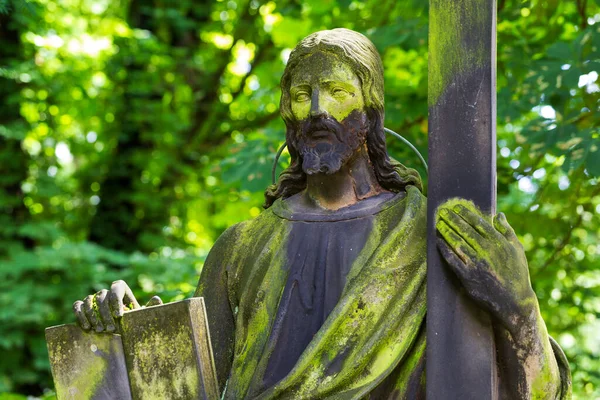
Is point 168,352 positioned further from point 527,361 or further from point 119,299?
point 527,361

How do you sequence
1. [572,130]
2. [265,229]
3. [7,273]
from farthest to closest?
[7,273] < [572,130] < [265,229]

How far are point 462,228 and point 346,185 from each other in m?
0.72

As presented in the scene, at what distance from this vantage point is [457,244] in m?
3.89

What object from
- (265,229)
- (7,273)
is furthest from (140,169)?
(265,229)

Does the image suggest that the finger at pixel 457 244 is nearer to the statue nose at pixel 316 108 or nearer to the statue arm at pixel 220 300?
the statue nose at pixel 316 108

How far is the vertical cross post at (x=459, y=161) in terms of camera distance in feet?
12.9

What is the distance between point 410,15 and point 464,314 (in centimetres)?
592

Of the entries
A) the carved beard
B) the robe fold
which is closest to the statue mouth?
the carved beard

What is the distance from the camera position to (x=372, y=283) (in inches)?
162

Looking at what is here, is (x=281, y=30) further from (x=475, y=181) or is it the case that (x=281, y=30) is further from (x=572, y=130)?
(x=475, y=181)

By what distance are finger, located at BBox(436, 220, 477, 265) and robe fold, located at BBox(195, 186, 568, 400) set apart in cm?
27

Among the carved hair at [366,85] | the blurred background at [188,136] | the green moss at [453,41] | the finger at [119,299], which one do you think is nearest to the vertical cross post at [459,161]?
the green moss at [453,41]

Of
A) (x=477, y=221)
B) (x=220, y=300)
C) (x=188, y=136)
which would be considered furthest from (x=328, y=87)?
(x=188, y=136)

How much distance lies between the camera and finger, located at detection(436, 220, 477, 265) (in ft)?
12.7
